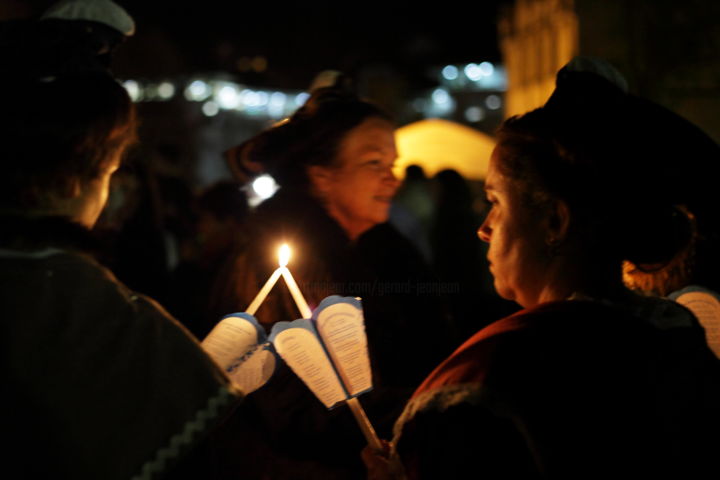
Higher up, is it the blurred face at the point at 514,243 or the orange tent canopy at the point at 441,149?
the blurred face at the point at 514,243

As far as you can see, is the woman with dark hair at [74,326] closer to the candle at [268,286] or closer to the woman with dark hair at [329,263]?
the candle at [268,286]

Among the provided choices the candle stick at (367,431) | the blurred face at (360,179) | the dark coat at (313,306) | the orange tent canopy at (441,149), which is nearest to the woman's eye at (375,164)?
the blurred face at (360,179)

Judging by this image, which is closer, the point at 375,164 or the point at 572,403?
the point at 572,403

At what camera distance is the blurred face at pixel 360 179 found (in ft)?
9.25

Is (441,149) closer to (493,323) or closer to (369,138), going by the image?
(369,138)

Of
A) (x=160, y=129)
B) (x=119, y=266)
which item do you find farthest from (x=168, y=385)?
(x=160, y=129)

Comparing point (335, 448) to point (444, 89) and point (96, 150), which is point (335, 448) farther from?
point (444, 89)

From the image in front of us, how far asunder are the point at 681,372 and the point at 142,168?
4.58m

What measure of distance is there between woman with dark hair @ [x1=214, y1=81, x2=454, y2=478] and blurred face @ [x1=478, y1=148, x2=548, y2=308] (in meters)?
0.72

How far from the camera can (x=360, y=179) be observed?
2.85m

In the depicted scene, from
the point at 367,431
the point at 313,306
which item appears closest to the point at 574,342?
the point at 367,431

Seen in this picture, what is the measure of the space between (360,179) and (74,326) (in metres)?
1.60

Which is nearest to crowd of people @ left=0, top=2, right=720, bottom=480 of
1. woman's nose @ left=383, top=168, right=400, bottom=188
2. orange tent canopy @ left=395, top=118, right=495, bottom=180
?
woman's nose @ left=383, top=168, right=400, bottom=188

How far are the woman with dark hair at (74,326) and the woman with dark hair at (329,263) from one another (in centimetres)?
86
